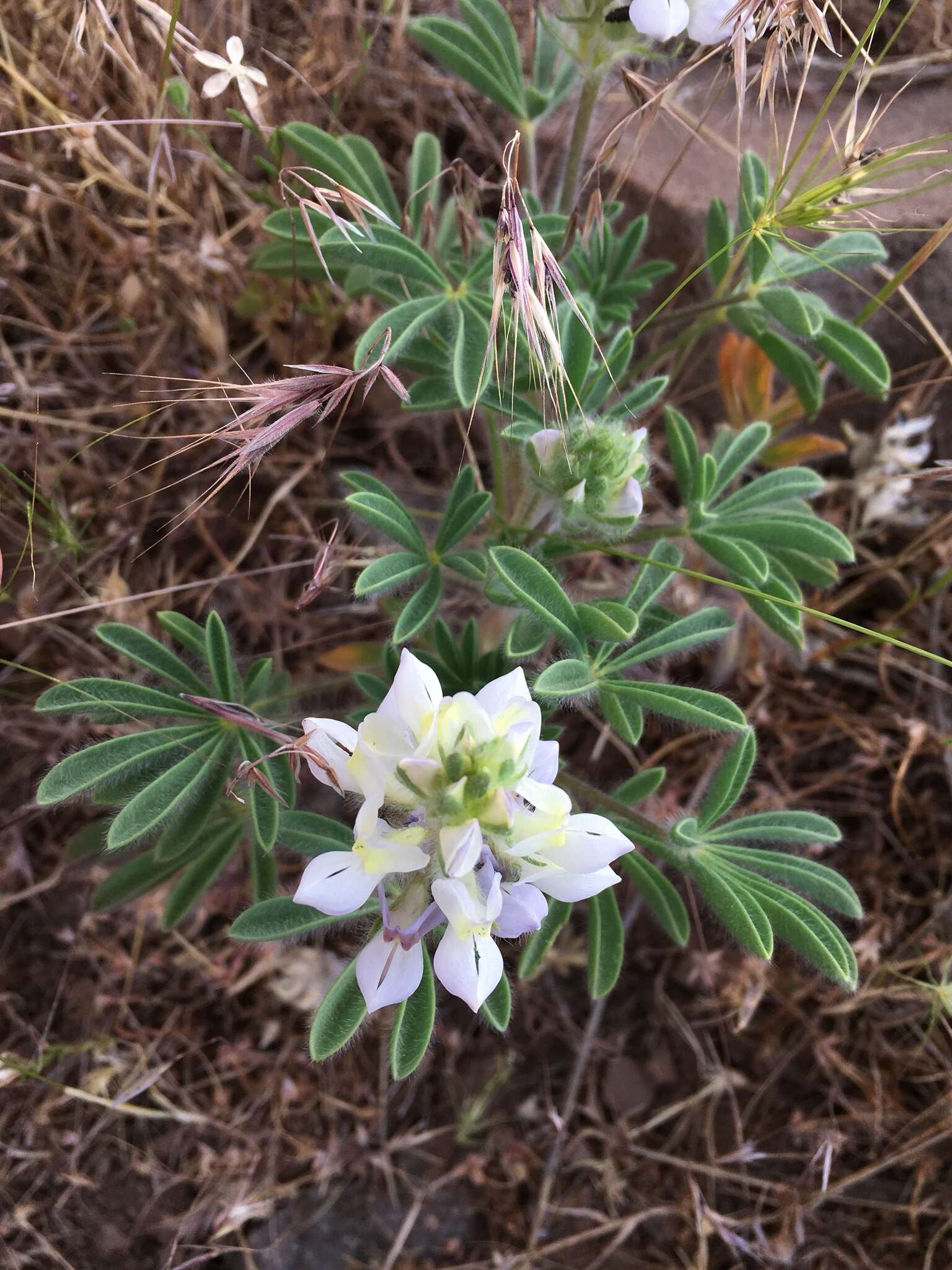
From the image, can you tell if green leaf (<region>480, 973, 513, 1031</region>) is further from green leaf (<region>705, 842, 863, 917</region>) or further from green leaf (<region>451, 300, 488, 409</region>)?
green leaf (<region>451, 300, 488, 409</region>)

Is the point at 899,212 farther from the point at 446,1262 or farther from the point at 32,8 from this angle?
the point at 446,1262

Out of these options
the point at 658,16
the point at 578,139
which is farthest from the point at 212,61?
the point at 658,16

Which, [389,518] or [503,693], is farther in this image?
[389,518]

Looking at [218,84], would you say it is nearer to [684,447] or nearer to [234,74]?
[234,74]

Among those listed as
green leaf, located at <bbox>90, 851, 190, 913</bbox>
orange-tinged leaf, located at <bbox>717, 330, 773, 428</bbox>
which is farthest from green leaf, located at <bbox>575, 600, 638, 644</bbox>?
orange-tinged leaf, located at <bbox>717, 330, 773, 428</bbox>

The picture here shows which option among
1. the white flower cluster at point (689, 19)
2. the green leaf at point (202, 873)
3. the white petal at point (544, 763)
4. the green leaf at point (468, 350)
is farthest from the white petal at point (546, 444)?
the green leaf at point (202, 873)

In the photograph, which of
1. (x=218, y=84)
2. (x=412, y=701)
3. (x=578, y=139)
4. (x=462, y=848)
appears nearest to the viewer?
(x=462, y=848)

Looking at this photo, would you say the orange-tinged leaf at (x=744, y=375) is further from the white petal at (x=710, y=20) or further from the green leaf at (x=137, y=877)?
the green leaf at (x=137, y=877)
